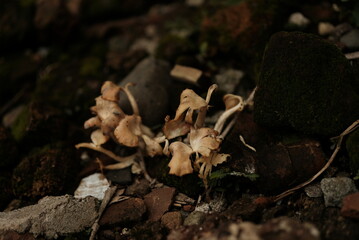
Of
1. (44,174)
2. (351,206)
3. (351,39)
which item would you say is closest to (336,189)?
(351,206)

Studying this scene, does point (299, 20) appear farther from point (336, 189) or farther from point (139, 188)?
point (139, 188)

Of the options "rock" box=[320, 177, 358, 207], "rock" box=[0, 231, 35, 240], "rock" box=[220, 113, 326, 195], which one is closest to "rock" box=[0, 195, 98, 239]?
"rock" box=[0, 231, 35, 240]

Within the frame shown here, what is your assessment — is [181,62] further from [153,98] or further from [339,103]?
[339,103]

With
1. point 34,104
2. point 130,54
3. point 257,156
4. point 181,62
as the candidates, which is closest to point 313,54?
point 257,156

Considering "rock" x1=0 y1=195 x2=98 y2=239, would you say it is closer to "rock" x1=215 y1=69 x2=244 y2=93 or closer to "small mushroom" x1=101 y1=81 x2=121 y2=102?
"small mushroom" x1=101 y1=81 x2=121 y2=102

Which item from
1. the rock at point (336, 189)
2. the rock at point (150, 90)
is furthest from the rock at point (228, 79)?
the rock at point (336, 189)

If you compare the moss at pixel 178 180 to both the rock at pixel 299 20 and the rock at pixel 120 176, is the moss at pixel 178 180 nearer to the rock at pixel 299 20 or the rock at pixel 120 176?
the rock at pixel 120 176
